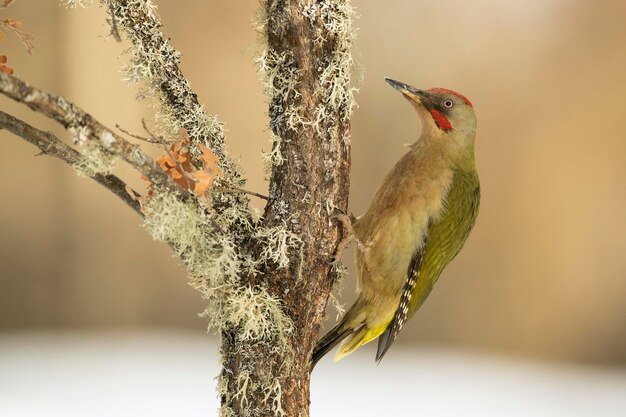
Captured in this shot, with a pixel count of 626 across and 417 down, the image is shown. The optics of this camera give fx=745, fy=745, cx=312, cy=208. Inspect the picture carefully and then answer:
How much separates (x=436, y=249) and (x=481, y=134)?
4.17 feet

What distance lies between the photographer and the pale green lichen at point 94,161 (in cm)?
96

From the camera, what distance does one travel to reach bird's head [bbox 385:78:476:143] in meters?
1.53

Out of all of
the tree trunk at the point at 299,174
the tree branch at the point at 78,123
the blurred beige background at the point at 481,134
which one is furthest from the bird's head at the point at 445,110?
the blurred beige background at the point at 481,134

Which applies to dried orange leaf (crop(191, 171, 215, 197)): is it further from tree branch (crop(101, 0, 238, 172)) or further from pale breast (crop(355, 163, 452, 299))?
pale breast (crop(355, 163, 452, 299))

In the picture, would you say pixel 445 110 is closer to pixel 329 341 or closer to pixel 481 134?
pixel 329 341

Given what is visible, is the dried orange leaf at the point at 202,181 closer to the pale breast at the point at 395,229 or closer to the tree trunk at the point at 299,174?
the tree trunk at the point at 299,174

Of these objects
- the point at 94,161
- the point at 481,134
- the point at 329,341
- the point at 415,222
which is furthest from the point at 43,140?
the point at 481,134

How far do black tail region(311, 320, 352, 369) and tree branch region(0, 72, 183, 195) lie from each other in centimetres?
43

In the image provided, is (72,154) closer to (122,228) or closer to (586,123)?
(122,228)

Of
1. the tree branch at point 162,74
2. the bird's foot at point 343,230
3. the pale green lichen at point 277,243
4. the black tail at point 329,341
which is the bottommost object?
the black tail at point 329,341

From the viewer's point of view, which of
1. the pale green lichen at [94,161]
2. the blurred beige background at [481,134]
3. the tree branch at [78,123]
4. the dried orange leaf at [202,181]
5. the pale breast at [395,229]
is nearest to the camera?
the tree branch at [78,123]

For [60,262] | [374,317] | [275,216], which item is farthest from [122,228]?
[275,216]

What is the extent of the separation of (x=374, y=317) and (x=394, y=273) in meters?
0.10

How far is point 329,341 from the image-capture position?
138cm
